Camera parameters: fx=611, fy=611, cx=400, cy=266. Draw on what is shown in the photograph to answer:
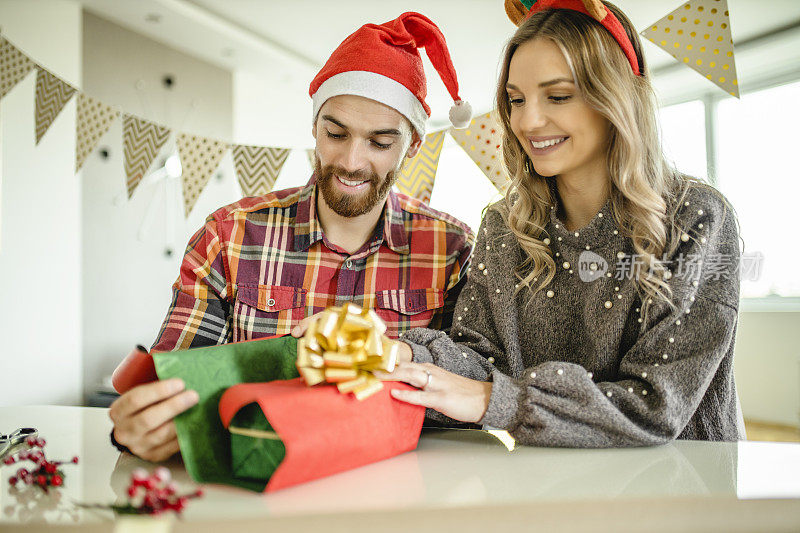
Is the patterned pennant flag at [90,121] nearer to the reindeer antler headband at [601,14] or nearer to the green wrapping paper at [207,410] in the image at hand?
the reindeer antler headband at [601,14]

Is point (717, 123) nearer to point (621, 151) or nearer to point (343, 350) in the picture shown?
point (621, 151)

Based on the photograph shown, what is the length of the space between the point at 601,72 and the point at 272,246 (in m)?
0.89

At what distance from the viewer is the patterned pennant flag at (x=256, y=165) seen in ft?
7.95

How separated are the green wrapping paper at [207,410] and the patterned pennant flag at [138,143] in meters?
1.87

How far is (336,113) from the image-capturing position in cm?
163

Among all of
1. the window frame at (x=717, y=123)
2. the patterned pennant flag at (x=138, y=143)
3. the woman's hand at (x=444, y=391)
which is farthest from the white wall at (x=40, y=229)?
the window frame at (x=717, y=123)

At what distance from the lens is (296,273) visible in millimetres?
1590

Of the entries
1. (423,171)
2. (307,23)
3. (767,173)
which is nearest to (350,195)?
(423,171)

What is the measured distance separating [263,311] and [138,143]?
1313 mm

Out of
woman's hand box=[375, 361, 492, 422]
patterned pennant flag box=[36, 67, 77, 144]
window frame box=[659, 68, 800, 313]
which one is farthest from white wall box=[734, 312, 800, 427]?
patterned pennant flag box=[36, 67, 77, 144]

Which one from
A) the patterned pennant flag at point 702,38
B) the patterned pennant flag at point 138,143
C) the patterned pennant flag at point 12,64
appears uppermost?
the patterned pennant flag at point 12,64

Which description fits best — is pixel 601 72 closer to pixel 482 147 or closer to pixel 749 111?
pixel 482 147

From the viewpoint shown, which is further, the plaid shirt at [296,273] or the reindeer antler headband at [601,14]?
the plaid shirt at [296,273]

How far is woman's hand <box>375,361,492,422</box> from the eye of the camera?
2.98 feet
